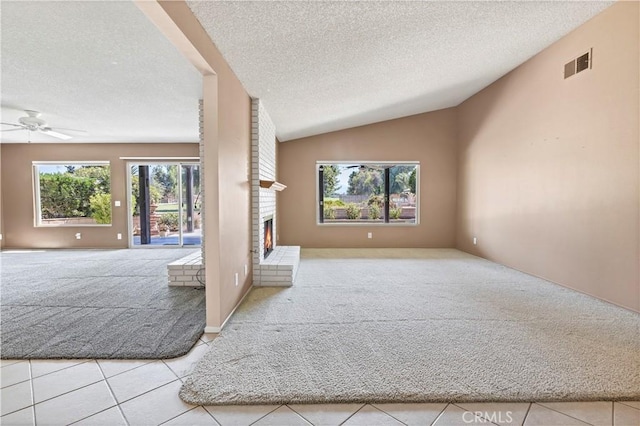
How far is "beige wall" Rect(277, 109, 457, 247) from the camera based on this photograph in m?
6.63

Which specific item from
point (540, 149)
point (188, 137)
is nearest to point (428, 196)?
point (540, 149)

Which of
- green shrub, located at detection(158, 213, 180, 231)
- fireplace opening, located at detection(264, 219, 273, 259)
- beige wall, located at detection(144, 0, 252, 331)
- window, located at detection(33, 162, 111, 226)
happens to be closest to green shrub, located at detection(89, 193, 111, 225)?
window, located at detection(33, 162, 111, 226)

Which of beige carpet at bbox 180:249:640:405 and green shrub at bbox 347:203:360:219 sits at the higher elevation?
green shrub at bbox 347:203:360:219

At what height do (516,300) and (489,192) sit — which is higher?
(489,192)

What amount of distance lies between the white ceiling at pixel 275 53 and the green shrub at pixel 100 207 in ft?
7.25

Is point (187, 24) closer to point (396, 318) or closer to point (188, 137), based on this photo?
point (396, 318)

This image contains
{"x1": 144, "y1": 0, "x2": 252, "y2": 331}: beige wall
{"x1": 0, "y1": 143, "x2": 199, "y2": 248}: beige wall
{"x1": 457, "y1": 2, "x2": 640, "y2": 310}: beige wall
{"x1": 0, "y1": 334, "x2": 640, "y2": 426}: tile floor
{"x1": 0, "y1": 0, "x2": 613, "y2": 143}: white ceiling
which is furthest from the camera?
{"x1": 0, "y1": 143, "x2": 199, "y2": 248}: beige wall

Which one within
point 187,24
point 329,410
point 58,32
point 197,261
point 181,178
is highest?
point 58,32

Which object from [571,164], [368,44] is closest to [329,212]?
[368,44]

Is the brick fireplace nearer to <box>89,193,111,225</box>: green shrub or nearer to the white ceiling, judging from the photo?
the white ceiling

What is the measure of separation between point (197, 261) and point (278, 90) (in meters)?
2.58

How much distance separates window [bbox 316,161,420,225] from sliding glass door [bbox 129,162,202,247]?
3138 mm

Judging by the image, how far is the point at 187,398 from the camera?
67.3 inches

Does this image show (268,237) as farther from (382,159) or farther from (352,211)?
(382,159)
